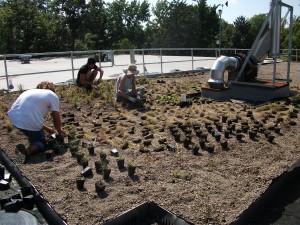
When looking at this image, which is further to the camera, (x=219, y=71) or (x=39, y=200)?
(x=219, y=71)

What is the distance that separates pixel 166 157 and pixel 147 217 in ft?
4.95

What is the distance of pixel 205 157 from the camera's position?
188 inches

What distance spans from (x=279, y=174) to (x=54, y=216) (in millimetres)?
2581

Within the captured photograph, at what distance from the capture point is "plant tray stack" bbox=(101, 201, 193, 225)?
3.15 m

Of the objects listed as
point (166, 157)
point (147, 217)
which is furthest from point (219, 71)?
point (147, 217)

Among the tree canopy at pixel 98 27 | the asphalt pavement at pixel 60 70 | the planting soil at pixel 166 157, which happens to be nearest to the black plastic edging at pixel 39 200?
the planting soil at pixel 166 157

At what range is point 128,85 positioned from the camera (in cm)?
798

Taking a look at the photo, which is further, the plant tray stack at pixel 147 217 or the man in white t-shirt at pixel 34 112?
the man in white t-shirt at pixel 34 112

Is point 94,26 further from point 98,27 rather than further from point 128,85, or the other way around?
point 128,85

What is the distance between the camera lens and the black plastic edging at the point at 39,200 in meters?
3.27

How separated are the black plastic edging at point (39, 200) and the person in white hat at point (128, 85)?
3547 millimetres

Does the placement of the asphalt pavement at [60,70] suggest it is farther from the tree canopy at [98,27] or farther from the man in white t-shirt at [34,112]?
the tree canopy at [98,27]

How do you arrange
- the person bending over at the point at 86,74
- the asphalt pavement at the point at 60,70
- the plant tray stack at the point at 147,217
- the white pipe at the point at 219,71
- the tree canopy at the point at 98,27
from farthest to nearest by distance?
the tree canopy at the point at 98,27, the asphalt pavement at the point at 60,70, the person bending over at the point at 86,74, the white pipe at the point at 219,71, the plant tray stack at the point at 147,217

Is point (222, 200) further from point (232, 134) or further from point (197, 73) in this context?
point (197, 73)
